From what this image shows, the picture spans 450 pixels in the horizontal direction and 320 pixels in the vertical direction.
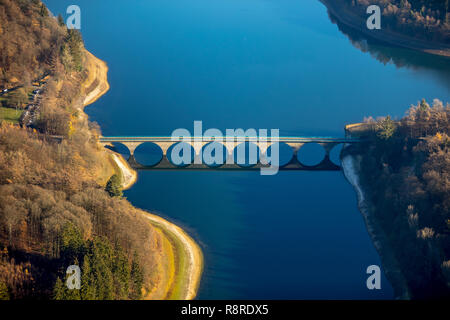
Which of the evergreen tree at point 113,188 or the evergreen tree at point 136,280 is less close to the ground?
the evergreen tree at point 113,188

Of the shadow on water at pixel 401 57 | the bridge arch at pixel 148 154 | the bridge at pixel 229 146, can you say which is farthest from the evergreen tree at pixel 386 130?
the shadow on water at pixel 401 57

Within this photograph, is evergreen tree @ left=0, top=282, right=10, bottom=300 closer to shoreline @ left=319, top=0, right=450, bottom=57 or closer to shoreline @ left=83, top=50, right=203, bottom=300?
shoreline @ left=83, top=50, right=203, bottom=300

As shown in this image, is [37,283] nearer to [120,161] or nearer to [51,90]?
[120,161]

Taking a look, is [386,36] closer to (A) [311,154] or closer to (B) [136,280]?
(A) [311,154]

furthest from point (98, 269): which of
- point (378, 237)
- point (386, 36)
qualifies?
point (386, 36)

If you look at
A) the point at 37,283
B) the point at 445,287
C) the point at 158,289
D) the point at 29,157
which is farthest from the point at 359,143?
the point at 37,283

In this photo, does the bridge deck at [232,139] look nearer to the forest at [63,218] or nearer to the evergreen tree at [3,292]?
the forest at [63,218]
